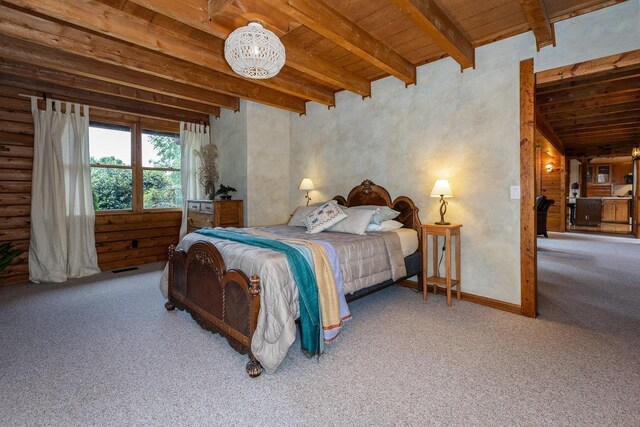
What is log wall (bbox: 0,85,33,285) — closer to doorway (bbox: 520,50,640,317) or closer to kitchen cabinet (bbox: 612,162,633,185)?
doorway (bbox: 520,50,640,317)

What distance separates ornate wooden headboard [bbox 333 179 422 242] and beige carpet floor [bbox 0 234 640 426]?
97 centimetres

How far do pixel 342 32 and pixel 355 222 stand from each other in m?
1.83

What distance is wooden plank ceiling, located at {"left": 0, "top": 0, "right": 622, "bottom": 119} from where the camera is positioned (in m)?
2.39

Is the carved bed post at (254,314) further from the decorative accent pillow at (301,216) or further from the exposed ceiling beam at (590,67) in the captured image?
the exposed ceiling beam at (590,67)

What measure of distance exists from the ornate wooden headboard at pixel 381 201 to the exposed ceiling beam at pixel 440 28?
5.26 feet

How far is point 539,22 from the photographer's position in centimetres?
250

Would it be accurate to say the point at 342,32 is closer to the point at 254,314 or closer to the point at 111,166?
the point at 254,314

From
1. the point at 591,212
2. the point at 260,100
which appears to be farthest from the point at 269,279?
the point at 591,212

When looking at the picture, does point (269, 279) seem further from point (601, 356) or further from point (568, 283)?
Result: point (568, 283)

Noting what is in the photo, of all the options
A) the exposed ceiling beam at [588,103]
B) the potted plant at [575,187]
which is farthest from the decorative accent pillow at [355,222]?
the potted plant at [575,187]

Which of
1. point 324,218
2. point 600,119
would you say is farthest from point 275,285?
point 600,119

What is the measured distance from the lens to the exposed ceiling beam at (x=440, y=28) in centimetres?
228

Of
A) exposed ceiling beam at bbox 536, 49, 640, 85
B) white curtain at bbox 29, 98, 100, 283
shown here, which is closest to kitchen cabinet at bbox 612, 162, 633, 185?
exposed ceiling beam at bbox 536, 49, 640, 85

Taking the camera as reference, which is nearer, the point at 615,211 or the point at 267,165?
the point at 267,165
